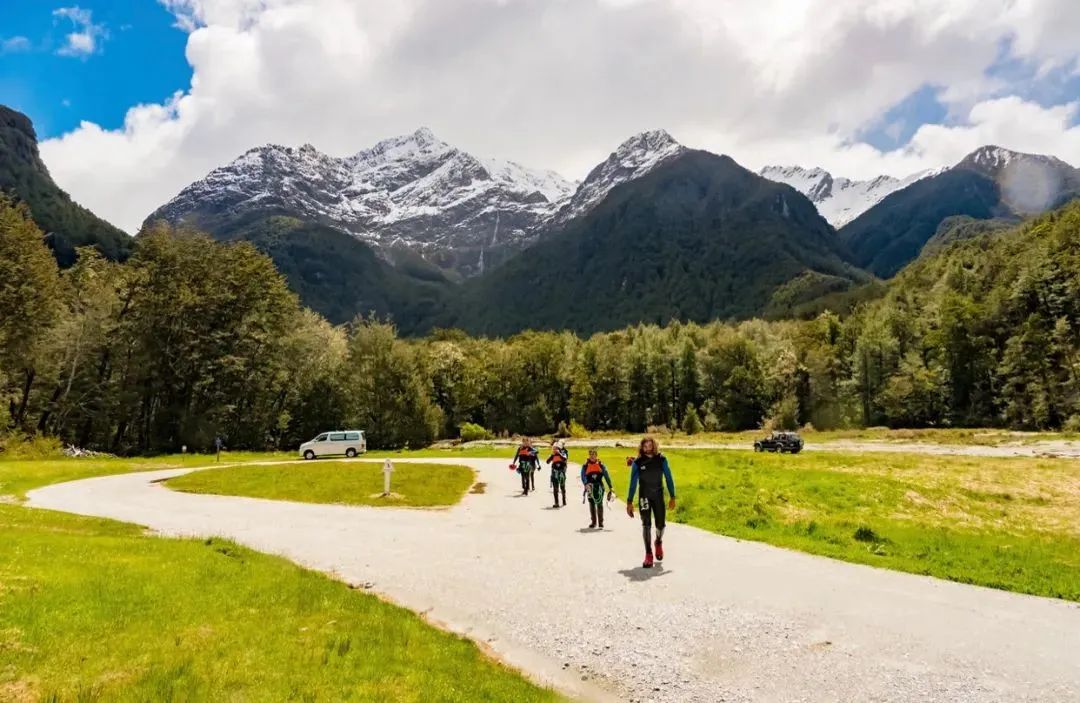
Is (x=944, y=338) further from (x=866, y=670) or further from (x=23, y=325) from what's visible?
(x=23, y=325)

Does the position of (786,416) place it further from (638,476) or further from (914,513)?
(638,476)

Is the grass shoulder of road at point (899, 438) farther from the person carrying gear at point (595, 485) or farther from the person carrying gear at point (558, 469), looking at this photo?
the person carrying gear at point (595, 485)

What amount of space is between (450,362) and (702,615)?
4366 inches

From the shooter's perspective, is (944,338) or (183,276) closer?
(183,276)

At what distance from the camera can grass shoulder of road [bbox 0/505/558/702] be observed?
8.95m

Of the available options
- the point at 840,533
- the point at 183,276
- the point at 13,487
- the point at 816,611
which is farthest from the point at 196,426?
the point at 816,611

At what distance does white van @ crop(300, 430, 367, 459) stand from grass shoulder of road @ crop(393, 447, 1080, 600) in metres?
29.4

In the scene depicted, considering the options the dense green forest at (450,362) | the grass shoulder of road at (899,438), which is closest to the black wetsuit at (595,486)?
the dense green forest at (450,362)

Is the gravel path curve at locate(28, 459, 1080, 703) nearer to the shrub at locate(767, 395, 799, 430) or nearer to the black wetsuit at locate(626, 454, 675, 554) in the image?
the black wetsuit at locate(626, 454, 675, 554)

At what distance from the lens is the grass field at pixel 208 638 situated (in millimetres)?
8953

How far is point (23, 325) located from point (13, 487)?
32.2m

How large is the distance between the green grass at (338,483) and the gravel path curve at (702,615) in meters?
9.68

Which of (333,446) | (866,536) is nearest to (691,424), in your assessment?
(333,446)

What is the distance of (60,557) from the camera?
608 inches
